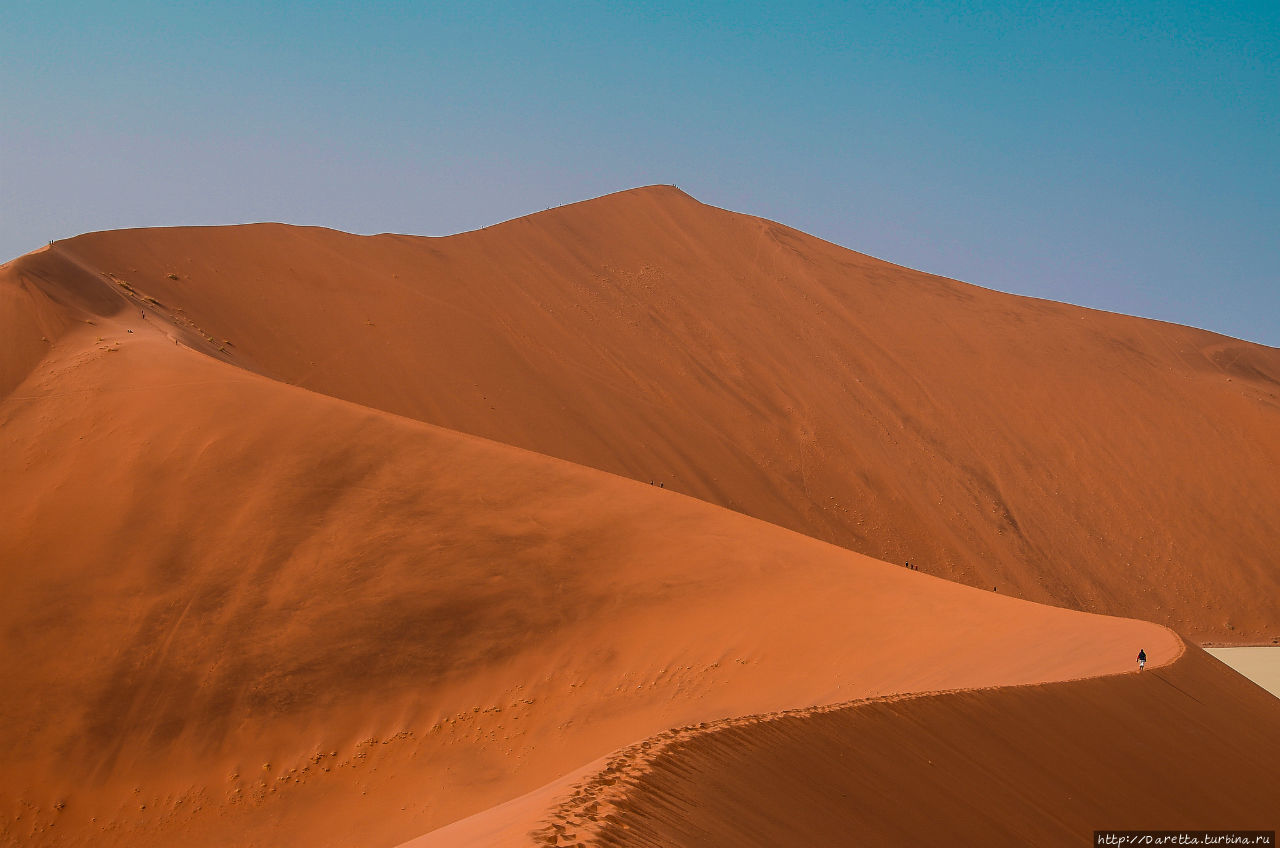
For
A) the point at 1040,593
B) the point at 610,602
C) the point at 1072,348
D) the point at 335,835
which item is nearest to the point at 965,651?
the point at 610,602

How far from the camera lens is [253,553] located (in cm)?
1574

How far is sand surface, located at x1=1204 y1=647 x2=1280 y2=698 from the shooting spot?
81.7 ft

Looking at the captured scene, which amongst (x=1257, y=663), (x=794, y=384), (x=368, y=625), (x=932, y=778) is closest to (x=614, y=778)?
(x=932, y=778)

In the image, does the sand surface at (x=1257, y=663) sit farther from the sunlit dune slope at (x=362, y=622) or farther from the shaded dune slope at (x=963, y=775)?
the shaded dune slope at (x=963, y=775)

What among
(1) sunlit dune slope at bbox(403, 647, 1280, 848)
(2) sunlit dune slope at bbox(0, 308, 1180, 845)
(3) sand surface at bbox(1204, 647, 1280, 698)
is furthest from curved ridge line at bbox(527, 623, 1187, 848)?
(3) sand surface at bbox(1204, 647, 1280, 698)

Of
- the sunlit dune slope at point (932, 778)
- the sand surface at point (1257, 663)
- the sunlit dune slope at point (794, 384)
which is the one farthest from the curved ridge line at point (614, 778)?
the sunlit dune slope at point (794, 384)

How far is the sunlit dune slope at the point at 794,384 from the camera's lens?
31.6 metres

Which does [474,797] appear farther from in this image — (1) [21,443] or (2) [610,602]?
(1) [21,443]

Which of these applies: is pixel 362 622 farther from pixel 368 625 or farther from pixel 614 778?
pixel 614 778

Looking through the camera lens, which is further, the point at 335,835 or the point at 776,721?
the point at 335,835

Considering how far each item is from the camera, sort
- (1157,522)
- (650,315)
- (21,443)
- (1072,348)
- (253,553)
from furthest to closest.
Answer: (1072,348)
(650,315)
(1157,522)
(21,443)
(253,553)

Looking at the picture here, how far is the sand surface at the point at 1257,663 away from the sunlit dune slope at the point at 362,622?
8.05 meters

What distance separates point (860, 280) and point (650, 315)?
12.7 metres

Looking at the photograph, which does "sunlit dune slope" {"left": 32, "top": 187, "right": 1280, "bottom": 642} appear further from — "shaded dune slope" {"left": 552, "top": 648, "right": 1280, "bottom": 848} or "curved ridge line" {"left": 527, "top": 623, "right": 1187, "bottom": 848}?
"curved ridge line" {"left": 527, "top": 623, "right": 1187, "bottom": 848}
